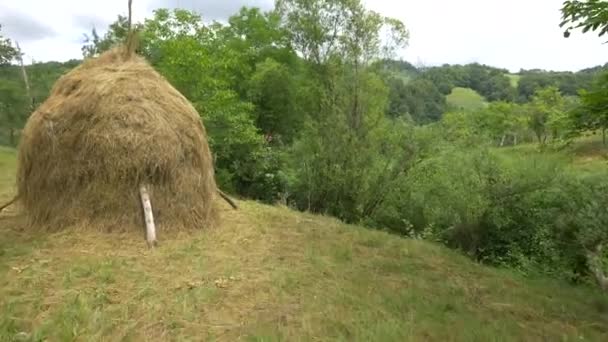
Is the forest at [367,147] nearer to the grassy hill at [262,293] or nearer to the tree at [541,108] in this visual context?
the grassy hill at [262,293]

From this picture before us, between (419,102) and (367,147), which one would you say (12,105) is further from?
(419,102)

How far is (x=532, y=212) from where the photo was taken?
9.96 metres

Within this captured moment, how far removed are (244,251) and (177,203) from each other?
58.4 inches

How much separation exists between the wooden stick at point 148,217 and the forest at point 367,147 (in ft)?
16.6

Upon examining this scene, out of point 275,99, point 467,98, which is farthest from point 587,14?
point 467,98

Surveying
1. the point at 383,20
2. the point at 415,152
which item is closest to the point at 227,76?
the point at 383,20

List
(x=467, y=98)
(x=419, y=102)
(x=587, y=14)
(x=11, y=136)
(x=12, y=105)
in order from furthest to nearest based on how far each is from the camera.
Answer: (x=467, y=98)
(x=419, y=102)
(x=11, y=136)
(x=12, y=105)
(x=587, y=14)

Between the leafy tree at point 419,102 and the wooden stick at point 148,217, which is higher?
the leafy tree at point 419,102

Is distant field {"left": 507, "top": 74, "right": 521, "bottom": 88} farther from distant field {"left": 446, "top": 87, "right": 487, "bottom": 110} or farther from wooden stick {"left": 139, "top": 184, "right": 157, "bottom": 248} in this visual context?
wooden stick {"left": 139, "top": 184, "right": 157, "bottom": 248}

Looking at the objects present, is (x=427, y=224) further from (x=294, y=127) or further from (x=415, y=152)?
(x=294, y=127)

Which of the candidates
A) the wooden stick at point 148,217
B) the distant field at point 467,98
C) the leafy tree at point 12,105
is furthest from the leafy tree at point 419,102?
the leafy tree at point 12,105

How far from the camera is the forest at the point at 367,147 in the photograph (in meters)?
8.49

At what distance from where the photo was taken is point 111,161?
7664 millimetres

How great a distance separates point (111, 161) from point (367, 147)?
7109 mm
